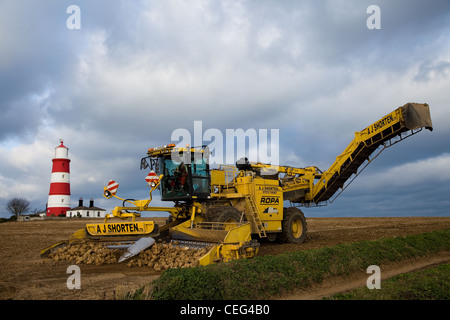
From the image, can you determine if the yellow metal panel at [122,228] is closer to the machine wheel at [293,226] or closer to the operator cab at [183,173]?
the operator cab at [183,173]

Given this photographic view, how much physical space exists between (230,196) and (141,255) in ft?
13.7


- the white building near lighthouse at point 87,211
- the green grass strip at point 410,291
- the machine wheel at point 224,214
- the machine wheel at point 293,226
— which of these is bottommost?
the white building near lighthouse at point 87,211

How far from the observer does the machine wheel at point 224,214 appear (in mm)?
11680

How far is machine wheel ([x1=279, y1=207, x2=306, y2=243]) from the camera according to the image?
14.7 m

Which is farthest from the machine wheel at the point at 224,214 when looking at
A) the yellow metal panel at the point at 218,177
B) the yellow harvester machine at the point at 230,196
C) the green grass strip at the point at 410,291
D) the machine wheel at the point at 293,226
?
the green grass strip at the point at 410,291

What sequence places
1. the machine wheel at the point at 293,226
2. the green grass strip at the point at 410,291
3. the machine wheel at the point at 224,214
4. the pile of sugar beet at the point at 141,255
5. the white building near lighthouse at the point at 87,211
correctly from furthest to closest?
1. the white building near lighthouse at the point at 87,211
2. the machine wheel at the point at 293,226
3. the machine wheel at the point at 224,214
4. the pile of sugar beet at the point at 141,255
5. the green grass strip at the point at 410,291

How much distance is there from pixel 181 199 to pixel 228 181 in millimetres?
2319

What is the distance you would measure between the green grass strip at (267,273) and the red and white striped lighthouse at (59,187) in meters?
40.6

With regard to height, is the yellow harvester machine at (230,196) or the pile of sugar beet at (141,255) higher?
the yellow harvester machine at (230,196)

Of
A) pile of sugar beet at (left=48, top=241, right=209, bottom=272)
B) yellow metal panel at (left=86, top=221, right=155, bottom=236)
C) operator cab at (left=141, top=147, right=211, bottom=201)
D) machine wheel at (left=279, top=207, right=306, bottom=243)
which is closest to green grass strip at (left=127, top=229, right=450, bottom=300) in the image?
pile of sugar beet at (left=48, top=241, right=209, bottom=272)

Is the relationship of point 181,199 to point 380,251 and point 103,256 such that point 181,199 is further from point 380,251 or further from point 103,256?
point 380,251

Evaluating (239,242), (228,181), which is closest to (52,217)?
(228,181)

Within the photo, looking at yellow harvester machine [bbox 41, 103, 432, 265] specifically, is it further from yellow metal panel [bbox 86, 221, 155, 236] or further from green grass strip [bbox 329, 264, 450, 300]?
green grass strip [bbox 329, 264, 450, 300]
